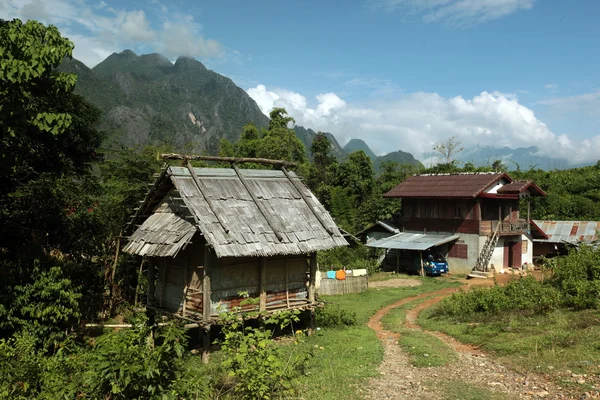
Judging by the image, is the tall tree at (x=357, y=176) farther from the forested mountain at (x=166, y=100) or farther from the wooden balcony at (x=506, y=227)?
the forested mountain at (x=166, y=100)

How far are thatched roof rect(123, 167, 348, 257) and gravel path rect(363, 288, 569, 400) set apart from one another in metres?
4.33

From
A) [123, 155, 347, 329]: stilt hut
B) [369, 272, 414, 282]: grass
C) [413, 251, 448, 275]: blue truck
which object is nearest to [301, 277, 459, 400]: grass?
[123, 155, 347, 329]: stilt hut

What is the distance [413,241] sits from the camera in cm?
3266

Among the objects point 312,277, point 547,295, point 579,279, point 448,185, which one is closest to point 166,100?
point 448,185

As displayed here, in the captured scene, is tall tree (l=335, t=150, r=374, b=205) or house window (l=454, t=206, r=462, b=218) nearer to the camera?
house window (l=454, t=206, r=462, b=218)

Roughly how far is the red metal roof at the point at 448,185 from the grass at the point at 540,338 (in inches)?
646

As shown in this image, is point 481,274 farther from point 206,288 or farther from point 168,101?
point 168,101

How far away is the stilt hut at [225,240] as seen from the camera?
1311 cm

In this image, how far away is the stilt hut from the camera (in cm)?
1311

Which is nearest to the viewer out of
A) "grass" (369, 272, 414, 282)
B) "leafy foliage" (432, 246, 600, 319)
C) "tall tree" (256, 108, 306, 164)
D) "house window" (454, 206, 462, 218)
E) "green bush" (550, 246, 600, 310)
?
"green bush" (550, 246, 600, 310)

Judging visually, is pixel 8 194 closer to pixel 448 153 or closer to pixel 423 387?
pixel 423 387

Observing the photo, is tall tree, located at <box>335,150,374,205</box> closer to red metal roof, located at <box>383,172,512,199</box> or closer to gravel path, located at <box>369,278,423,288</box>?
red metal roof, located at <box>383,172,512,199</box>

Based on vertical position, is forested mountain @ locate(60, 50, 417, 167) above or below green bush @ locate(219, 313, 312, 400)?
above

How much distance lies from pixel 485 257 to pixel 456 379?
71.9 feet
